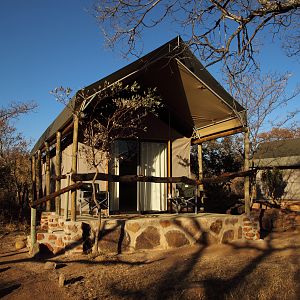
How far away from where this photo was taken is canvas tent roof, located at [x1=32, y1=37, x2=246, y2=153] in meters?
7.33

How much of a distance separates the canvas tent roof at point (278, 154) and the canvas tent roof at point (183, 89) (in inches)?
336

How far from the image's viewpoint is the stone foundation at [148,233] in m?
6.69

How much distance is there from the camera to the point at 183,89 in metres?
9.02

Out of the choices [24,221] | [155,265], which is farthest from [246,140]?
[24,221]

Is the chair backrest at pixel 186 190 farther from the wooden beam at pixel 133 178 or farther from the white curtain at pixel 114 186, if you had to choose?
the white curtain at pixel 114 186

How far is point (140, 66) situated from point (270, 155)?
13.4 m

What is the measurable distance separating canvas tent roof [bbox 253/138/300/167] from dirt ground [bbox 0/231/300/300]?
11.4 metres

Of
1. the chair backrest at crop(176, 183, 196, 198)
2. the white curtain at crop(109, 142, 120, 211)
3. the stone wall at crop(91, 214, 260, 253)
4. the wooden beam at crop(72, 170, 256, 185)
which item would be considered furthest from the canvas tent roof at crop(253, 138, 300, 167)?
the stone wall at crop(91, 214, 260, 253)

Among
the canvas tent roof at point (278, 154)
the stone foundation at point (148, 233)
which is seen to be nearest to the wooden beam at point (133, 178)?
the stone foundation at point (148, 233)

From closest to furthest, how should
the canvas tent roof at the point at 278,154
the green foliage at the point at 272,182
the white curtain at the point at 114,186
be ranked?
1. the white curtain at the point at 114,186
2. the green foliage at the point at 272,182
3. the canvas tent roof at the point at 278,154

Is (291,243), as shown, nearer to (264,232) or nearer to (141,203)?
(264,232)

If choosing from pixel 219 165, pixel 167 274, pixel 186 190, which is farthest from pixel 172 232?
pixel 219 165

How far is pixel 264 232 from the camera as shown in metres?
8.92

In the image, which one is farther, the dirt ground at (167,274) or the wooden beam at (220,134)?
the wooden beam at (220,134)
